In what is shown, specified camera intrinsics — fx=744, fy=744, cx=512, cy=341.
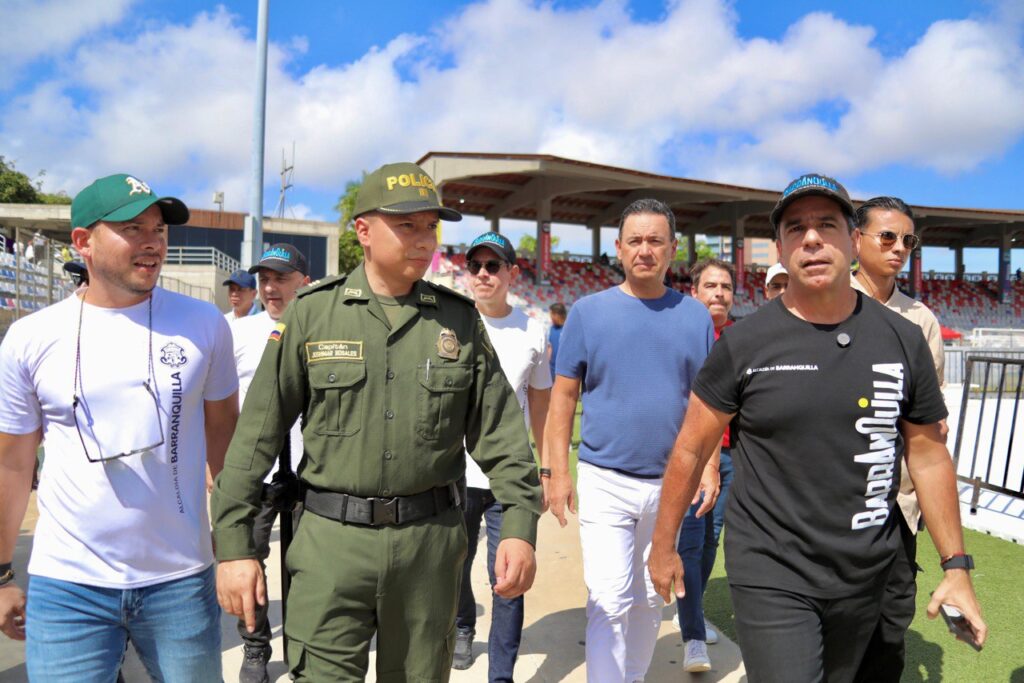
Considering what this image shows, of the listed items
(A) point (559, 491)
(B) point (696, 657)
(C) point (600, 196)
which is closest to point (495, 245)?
(A) point (559, 491)

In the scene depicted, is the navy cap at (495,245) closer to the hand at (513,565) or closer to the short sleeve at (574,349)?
the short sleeve at (574,349)

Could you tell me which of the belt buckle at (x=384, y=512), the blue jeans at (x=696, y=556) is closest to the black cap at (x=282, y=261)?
the belt buckle at (x=384, y=512)

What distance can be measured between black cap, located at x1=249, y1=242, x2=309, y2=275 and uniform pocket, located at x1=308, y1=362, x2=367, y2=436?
91.0 inches

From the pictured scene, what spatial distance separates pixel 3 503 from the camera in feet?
7.54

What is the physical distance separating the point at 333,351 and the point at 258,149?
32.3ft

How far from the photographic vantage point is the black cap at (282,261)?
177 inches

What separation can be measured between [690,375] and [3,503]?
8.97 ft

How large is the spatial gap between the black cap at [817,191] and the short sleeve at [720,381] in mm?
488

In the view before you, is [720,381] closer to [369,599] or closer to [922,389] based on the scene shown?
[922,389]

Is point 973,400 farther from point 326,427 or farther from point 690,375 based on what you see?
point 326,427

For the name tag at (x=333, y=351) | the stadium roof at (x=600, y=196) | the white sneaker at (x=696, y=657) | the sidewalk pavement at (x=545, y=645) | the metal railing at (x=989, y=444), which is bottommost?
the sidewalk pavement at (x=545, y=645)

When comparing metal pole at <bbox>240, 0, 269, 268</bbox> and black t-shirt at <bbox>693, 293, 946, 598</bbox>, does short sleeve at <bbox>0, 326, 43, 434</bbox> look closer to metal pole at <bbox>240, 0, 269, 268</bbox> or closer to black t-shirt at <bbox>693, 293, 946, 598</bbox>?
black t-shirt at <bbox>693, 293, 946, 598</bbox>

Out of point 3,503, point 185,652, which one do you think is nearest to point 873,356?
point 185,652

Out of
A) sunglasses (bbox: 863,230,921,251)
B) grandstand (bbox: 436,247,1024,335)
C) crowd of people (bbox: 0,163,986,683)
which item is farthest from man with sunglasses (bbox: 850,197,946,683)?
grandstand (bbox: 436,247,1024,335)
